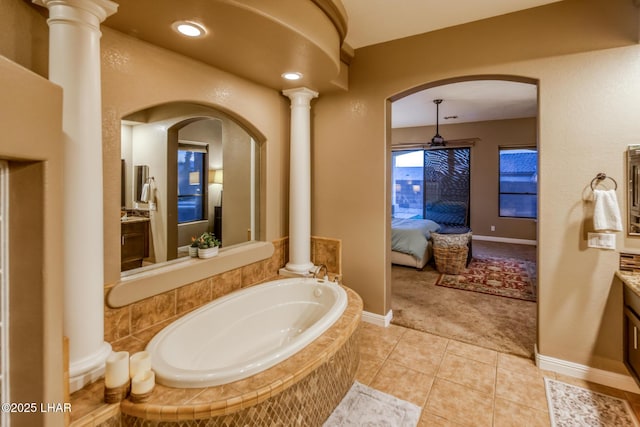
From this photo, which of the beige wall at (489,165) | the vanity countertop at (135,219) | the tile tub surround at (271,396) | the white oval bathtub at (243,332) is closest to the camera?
the tile tub surround at (271,396)

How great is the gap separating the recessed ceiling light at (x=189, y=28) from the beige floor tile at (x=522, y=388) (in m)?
3.04

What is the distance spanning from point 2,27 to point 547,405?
3.58 metres

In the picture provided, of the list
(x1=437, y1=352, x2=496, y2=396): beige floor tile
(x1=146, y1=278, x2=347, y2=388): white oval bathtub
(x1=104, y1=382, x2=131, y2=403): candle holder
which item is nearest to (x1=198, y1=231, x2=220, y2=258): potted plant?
(x1=146, y1=278, x2=347, y2=388): white oval bathtub

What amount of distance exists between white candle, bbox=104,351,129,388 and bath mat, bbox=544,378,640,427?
2.38 m

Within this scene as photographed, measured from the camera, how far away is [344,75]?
10.1ft

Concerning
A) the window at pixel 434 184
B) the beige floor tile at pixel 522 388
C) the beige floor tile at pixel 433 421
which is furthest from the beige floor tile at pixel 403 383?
the window at pixel 434 184

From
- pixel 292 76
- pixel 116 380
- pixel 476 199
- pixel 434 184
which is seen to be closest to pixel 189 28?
pixel 292 76

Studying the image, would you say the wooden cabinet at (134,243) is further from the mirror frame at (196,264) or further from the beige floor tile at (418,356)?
the beige floor tile at (418,356)

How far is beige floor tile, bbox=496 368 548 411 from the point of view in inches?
81.5

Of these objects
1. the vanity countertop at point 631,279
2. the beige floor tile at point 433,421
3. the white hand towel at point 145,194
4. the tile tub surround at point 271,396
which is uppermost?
the white hand towel at point 145,194

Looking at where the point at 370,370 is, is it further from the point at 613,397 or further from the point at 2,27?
the point at 2,27

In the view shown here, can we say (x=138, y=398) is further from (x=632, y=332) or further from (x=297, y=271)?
(x=632, y=332)

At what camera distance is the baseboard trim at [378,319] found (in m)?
3.14

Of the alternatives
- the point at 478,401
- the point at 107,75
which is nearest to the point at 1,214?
the point at 107,75
